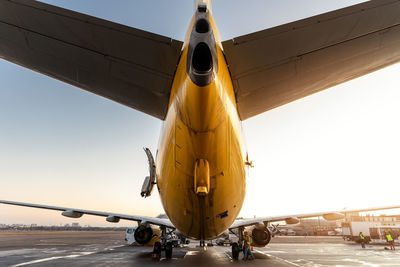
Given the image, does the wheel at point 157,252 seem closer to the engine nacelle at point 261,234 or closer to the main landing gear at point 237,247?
the main landing gear at point 237,247

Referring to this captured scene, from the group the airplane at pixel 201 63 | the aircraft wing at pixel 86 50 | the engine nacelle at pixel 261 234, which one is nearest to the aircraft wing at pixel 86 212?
the engine nacelle at pixel 261 234

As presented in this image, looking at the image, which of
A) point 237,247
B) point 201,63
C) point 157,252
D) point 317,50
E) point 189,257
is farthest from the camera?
point 189,257

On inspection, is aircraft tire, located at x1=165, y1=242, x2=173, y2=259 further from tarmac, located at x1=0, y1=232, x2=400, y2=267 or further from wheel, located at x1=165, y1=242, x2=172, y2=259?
tarmac, located at x1=0, y1=232, x2=400, y2=267

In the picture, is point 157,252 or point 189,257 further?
point 189,257

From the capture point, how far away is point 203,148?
3.94m

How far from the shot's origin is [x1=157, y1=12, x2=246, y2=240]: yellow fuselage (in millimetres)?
3475

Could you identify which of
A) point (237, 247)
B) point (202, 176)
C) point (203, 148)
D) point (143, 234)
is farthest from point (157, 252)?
point (203, 148)

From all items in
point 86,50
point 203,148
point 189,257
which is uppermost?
point 86,50

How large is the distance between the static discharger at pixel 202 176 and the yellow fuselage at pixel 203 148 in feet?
0.26

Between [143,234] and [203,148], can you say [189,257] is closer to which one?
[143,234]

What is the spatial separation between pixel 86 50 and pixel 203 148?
8.00 feet

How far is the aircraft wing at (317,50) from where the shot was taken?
11.1ft

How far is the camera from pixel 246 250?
38.6 ft

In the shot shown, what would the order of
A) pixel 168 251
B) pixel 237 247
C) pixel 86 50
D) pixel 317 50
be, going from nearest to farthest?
pixel 86 50 < pixel 317 50 < pixel 168 251 < pixel 237 247
